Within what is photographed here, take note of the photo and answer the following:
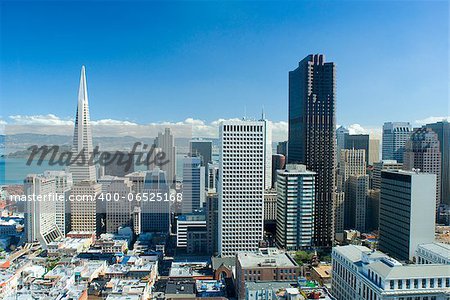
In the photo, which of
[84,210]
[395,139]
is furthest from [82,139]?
[395,139]

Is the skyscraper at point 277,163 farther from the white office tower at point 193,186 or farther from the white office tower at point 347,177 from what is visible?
the white office tower at point 193,186

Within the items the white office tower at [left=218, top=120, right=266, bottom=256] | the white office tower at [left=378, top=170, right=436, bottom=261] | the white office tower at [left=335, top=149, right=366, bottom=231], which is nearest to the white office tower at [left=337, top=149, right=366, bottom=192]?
the white office tower at [left=335, top=149, right=366, bottom=231]

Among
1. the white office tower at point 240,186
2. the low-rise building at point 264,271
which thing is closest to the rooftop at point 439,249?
the low-rise building at point 264,271

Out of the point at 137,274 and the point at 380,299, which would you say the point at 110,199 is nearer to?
the point at 137,274

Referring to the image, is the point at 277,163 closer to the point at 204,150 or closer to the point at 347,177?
the point at 204,150

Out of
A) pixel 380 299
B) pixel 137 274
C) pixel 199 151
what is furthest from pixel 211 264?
pixel 199 151

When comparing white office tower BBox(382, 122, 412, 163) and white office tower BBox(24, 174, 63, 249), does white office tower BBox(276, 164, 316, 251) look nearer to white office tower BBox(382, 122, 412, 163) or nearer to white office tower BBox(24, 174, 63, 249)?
white office tower BBox(24, 174, 63, 249)
